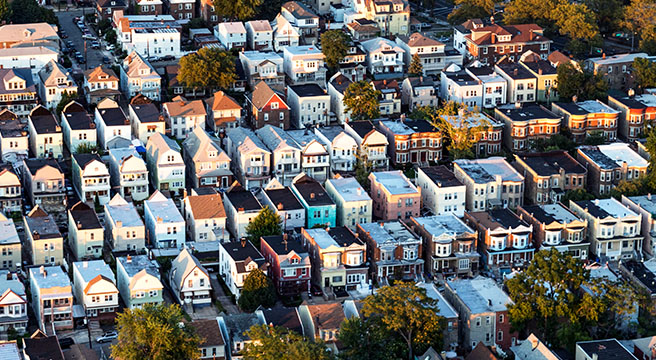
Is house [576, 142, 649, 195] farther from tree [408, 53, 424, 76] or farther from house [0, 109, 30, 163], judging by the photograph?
house [0, 109, 30, 163]

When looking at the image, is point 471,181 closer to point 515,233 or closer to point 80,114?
point 515,233

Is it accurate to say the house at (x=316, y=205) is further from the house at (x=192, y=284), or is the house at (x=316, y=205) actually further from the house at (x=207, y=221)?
the house at (x=192, y=284)

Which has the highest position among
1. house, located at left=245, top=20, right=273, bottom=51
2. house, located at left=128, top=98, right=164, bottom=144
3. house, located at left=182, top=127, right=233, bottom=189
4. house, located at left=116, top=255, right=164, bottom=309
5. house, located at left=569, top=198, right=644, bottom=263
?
house, located at left=245, top=20, right=273, bottom=51

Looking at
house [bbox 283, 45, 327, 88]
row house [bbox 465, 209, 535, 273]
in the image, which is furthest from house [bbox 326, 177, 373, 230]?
house [bbox 283, 45, 327, 88]

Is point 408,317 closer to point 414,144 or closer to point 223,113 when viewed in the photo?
point 414,144

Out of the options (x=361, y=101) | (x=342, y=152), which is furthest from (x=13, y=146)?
(x=361, y=101)

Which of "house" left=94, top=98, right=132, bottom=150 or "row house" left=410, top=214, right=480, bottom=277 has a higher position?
"house" left=94, top=98, right=132, bottom=150
